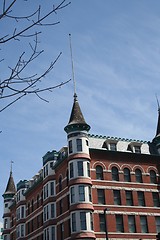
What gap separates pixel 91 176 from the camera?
44094 millimetres

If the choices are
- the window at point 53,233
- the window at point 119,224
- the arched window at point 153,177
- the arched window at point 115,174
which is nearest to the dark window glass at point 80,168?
the arched window at point 115,174

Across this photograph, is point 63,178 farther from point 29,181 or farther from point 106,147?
point 29,181

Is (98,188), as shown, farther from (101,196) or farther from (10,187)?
(10,187)

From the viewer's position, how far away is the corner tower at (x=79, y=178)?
40.5 metres

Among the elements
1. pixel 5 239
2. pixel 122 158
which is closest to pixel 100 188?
pixel 122 158

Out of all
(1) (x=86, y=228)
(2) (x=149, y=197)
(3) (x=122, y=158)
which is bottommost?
(1) (x=86, y=228)

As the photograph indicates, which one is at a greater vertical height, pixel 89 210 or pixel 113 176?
pixel 113 176

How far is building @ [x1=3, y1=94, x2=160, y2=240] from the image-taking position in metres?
42.0

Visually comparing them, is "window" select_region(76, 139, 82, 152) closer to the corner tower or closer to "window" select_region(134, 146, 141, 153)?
the corner tower

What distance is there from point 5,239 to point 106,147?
32.3m

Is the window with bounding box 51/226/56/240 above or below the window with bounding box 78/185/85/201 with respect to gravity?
below

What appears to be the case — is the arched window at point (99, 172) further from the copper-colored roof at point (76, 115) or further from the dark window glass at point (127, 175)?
the copper-colored roof at point (76, 115)

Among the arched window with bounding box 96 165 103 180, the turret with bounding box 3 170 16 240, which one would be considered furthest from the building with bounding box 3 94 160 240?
the turret with bounding box 3 170 16 240

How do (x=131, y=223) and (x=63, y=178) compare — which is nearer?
(x=131, y=223)
